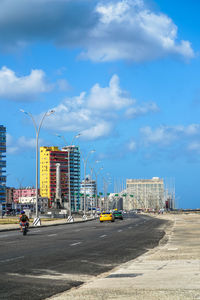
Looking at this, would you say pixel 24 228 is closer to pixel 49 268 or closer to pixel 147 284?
pixel 49 268

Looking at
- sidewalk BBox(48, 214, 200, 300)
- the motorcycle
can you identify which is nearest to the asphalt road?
sidewalk BBox(48, 214, 200, 300)

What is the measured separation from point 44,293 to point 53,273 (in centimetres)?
295

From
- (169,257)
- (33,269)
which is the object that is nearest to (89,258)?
(169,257)

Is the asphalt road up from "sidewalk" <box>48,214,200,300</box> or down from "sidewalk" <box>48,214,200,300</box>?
down

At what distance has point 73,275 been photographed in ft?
39.9

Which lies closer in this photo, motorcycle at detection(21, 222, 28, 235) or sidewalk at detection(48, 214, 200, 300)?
sidewalk at detection(48, 214, 200, 300)

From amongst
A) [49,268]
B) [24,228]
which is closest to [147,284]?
[49,268]

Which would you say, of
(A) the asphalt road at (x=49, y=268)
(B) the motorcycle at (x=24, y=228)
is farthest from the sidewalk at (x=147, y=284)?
(B) the motorcycle at (x=24, y=228)

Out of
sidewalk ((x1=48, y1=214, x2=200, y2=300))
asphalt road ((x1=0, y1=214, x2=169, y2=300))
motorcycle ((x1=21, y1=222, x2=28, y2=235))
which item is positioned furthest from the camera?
motorcycle ((x1=21, y1=222, x2=28, y2=235))

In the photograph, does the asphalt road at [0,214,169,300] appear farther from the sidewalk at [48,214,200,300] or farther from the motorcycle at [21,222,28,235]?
the motorcycle at [21,222,28,235]

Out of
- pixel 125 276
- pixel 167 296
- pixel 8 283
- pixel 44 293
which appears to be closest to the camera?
pixel 167 296

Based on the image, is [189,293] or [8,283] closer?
[189,293]

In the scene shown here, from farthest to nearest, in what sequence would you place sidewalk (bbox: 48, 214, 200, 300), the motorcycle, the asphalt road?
the motorcycle → the asphalt road → sidewalk (bbox: 48, 214, 200, 300)

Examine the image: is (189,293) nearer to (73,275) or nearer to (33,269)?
(73,275)
